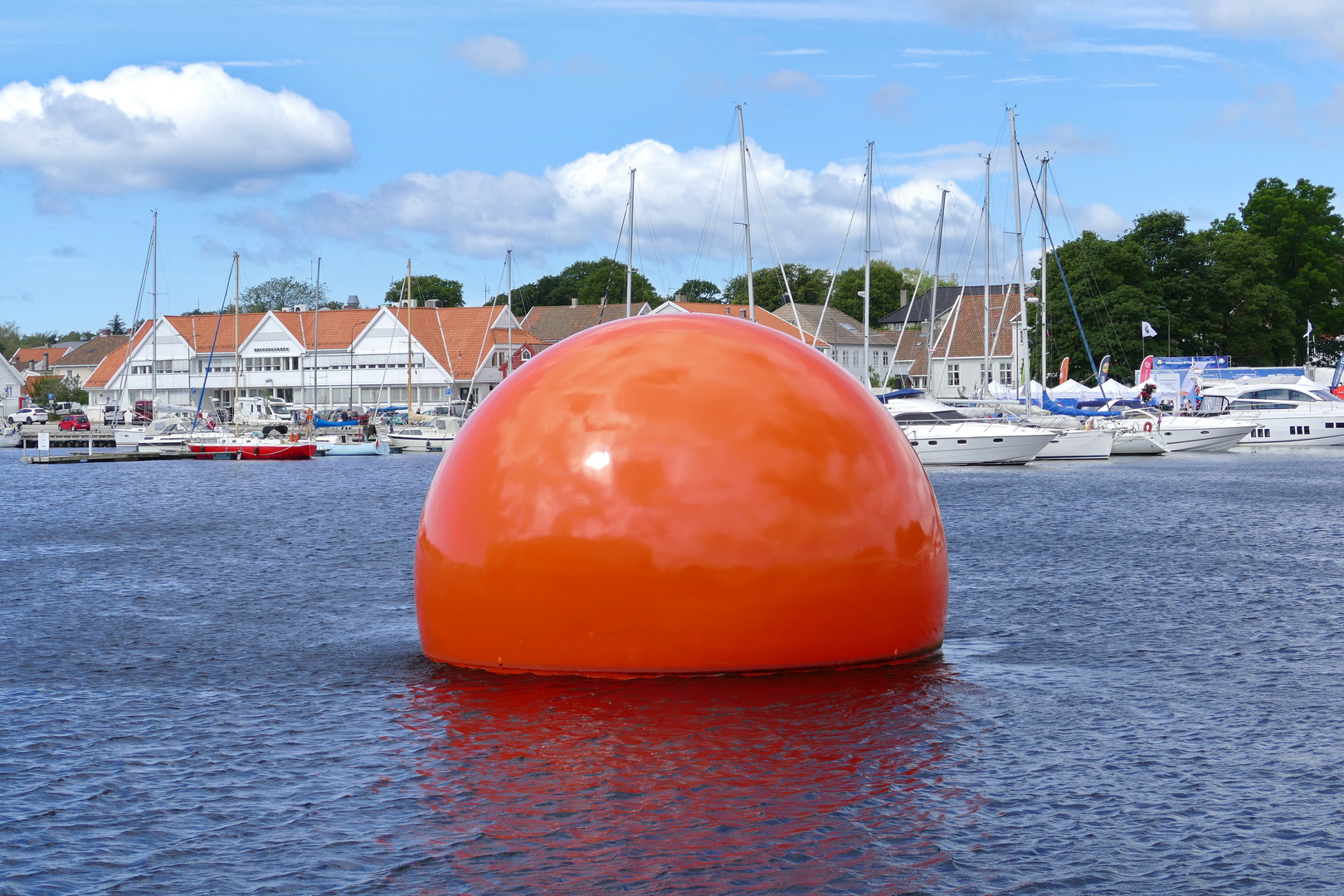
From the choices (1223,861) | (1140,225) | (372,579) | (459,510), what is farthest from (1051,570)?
(1140,225)

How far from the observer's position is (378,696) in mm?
10859

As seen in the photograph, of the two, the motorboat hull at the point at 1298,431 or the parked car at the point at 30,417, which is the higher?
the parked car at the point at 30,417

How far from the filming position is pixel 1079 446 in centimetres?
5353

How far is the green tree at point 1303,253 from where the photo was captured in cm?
9331

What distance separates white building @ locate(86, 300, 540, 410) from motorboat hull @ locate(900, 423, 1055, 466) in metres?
48.5

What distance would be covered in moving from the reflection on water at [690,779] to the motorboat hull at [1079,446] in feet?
144

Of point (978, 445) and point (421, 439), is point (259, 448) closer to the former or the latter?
point (421, 439)

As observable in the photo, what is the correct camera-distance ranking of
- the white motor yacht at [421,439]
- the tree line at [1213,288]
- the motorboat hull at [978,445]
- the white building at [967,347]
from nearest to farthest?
1. the motorboat hull at [978,445]
2. the white motor yacht at [421,439]
3. the tree line at [1213,288]
4. the white building at [967,347]

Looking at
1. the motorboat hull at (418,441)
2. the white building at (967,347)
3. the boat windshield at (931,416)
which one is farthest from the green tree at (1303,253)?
the motorboat hull at (418,441)

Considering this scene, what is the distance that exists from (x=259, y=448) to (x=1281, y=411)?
48.0 m

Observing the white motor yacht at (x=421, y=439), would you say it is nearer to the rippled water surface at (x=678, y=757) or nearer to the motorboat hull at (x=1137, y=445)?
the motorboat hull at (x=1137, y=445)

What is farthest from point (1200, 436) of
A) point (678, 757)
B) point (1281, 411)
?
point (678, 757)

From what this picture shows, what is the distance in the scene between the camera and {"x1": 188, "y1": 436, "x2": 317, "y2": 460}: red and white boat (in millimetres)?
61656

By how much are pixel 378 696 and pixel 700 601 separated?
2.85 m
